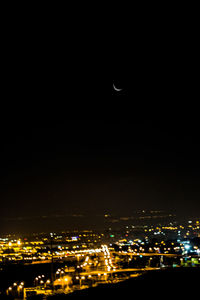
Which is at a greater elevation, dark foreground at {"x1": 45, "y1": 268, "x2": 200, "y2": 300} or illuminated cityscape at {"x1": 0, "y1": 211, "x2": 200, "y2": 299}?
illuminated cityscape at {"x1": 0, "y1": 211, "x2": 200, "y2": 299}

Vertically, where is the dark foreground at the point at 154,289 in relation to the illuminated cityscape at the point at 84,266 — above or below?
below

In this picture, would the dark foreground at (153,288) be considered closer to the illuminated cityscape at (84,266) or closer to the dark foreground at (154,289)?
the dark foreground at (154,289)

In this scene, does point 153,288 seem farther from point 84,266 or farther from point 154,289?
point 84,266

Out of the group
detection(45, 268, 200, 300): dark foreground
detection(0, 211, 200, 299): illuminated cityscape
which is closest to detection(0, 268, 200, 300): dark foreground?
detection(45, 268, 200, 300): dark foreground

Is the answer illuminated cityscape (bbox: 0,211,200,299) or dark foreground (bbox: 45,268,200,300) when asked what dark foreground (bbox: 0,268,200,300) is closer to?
dark foreground (bbox: 45,268,200,300)

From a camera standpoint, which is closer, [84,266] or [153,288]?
[153,288]

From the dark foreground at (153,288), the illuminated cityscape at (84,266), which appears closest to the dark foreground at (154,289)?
the dark foreground at (153,288)

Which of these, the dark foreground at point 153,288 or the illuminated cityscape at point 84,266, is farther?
the illuminated cityscape at point 84,266

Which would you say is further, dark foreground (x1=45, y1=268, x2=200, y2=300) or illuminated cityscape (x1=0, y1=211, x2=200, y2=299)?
illuminated cityscape (x1=0, y1=211, x2=200, y2=299)

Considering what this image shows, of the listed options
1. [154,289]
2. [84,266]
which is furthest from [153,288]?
[84,266]

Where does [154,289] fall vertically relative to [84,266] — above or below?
below

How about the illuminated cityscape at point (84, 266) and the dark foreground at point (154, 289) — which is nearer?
the dark foreground at point (154, 289)

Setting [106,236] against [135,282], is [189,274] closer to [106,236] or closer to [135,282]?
[135,282]
